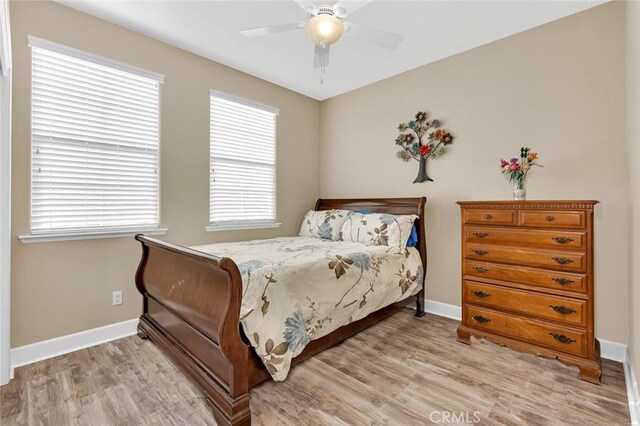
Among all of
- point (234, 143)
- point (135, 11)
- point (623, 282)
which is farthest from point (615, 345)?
point (135, 11)

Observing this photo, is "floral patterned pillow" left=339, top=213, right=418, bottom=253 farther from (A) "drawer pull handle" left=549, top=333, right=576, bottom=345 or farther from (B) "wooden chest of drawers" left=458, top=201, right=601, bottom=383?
(A) "drawer pull handle" left=549, top=333, right=576, bottom=345

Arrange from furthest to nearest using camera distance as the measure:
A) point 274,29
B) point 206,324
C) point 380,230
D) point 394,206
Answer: point 394,206
point 380,230
point 274,29
point 206,324

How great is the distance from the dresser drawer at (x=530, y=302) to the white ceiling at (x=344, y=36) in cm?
225

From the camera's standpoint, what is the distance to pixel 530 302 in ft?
7.33

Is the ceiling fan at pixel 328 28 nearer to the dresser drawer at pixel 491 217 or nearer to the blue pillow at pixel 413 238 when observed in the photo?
the dresser drawer at pixel 491 217

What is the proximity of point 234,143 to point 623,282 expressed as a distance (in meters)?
3.81

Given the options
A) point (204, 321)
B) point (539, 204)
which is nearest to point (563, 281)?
point (539, 204)

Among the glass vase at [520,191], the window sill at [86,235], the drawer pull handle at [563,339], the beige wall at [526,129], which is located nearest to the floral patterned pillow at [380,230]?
the beige wall at [526,129]

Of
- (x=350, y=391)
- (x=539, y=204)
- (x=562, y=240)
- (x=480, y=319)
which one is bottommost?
(x=350, y=391)

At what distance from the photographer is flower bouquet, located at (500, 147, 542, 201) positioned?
96.6 inches

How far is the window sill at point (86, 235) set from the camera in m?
2.26

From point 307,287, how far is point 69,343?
6.69ft

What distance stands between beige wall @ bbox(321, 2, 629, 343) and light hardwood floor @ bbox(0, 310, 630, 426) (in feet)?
2.95

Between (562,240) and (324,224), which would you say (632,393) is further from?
(324,224)
